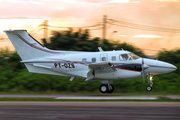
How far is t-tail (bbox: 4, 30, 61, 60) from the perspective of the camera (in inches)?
708

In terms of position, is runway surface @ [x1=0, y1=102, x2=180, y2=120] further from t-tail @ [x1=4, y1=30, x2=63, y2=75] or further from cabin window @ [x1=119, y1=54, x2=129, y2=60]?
t-tail @ [x1=4, y1=30, x2=63, y2=75]

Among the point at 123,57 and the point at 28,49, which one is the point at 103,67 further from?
the point at 28,49

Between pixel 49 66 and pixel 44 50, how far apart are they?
4.24ft

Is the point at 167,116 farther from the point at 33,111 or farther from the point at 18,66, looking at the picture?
the point at 18,66

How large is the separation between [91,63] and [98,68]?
32.1 inches

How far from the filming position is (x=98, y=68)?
1619cm

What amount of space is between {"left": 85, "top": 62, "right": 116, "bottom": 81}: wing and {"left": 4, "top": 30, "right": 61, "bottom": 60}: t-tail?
3.17 m

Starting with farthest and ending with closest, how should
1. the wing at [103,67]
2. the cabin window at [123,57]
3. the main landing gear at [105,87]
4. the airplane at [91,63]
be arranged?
the main landing gear at [105,87], the cabin window at [123,57], the airplane at [91,63], the wing at [103,67]

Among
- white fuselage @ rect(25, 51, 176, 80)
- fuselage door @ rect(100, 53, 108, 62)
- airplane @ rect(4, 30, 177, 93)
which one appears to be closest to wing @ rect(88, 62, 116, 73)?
airplane @ rect(4, 30, 177, 93)

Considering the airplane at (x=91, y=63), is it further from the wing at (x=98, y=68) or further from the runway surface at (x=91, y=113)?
the runway surface at (x=91, y=113)

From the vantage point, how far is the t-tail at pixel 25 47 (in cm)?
1798

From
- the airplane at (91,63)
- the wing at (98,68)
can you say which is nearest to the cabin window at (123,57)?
the airplane at (91,63)

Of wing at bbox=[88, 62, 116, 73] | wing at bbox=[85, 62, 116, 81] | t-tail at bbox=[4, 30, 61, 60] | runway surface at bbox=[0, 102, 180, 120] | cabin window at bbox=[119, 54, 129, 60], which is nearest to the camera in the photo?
runway surface at bbox=[0, 102, 180, 120]

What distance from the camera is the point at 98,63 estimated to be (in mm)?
15367
